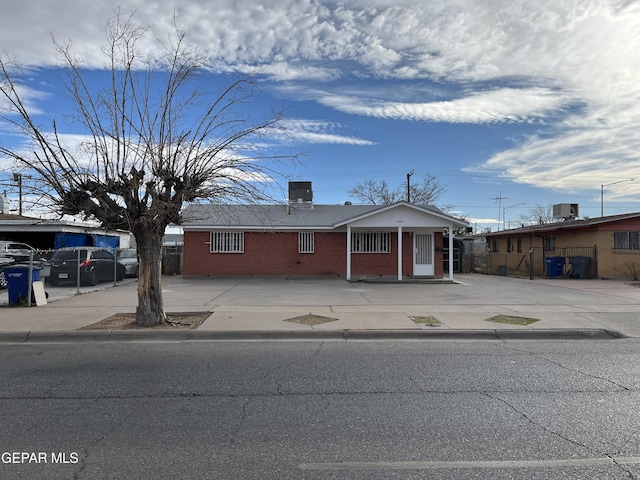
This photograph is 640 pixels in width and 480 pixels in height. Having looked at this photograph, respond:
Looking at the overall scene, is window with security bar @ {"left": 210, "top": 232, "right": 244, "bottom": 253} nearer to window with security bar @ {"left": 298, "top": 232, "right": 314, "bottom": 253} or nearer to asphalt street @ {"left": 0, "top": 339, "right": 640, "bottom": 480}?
window with security bar @ {"left": 298, "top": 232, "right": 314, "bottom": 253}

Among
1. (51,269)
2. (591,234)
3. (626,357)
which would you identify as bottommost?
(626,357)

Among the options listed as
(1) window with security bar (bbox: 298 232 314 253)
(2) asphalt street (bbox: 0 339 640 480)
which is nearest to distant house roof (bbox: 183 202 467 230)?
(1) window with security bar (bbox: 298 232 314 253)

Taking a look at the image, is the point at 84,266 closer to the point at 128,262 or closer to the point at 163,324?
the point at 128,262

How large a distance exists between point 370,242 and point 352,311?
11721 mm

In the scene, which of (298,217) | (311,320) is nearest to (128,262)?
(298,217)

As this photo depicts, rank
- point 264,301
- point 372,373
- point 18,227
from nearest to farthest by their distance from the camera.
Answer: point 372,373, point 264,301, point 18,227

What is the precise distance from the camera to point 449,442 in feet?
12.5

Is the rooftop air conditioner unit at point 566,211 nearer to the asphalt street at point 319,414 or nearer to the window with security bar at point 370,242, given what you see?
the window with security bar at point 370,242

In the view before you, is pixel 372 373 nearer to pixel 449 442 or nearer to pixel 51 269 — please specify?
pixel 449 442

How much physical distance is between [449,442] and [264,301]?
9.35 meters

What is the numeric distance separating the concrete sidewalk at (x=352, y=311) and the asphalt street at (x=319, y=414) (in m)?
1.25

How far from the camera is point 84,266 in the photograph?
57.1 feet

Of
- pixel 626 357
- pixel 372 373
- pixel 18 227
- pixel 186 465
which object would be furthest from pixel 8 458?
pixel 18 227

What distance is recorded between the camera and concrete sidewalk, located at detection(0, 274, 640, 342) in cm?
853
